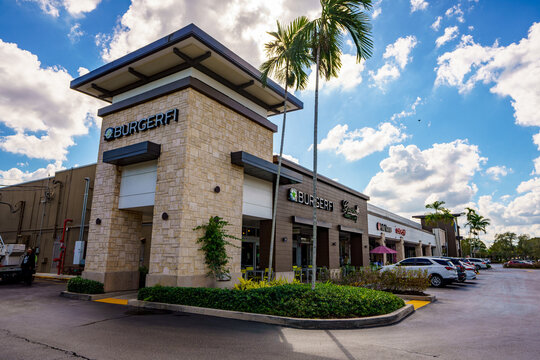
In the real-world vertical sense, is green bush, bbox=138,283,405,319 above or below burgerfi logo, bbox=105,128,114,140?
below

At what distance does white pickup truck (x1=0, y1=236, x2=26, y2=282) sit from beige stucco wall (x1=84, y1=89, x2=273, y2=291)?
7.84 metres

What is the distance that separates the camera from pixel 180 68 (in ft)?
46.3

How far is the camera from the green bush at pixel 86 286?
44.0 ft

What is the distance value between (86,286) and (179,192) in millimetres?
5670

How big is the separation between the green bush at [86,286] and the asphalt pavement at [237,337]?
245cm

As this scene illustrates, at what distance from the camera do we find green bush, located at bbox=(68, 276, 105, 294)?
13414mm

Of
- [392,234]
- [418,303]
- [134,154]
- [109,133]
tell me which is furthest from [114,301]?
[392,234]

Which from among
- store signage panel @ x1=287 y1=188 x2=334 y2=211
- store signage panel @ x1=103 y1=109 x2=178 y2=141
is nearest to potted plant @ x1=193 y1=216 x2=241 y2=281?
store signage panel @ x1=103 y1=109 x2=178 y2=141

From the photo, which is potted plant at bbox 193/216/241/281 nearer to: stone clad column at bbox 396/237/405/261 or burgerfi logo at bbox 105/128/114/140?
burgerfi logo at bbox 105/128/114/140

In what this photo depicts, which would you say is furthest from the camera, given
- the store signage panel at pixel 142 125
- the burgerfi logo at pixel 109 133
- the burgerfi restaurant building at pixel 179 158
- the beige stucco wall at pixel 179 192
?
the burgerfi logo at pixel 109 133

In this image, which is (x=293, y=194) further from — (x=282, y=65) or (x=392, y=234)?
(x=392, y=234)

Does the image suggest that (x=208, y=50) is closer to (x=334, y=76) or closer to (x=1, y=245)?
(x=334, y=76)

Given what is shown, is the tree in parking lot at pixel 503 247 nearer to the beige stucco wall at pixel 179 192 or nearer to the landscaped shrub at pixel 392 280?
the landscaped shrub at pixel 392 280

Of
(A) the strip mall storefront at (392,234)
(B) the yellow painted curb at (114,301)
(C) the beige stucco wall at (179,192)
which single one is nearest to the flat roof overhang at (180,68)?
(C) the beige stucco wall at (179,192)
